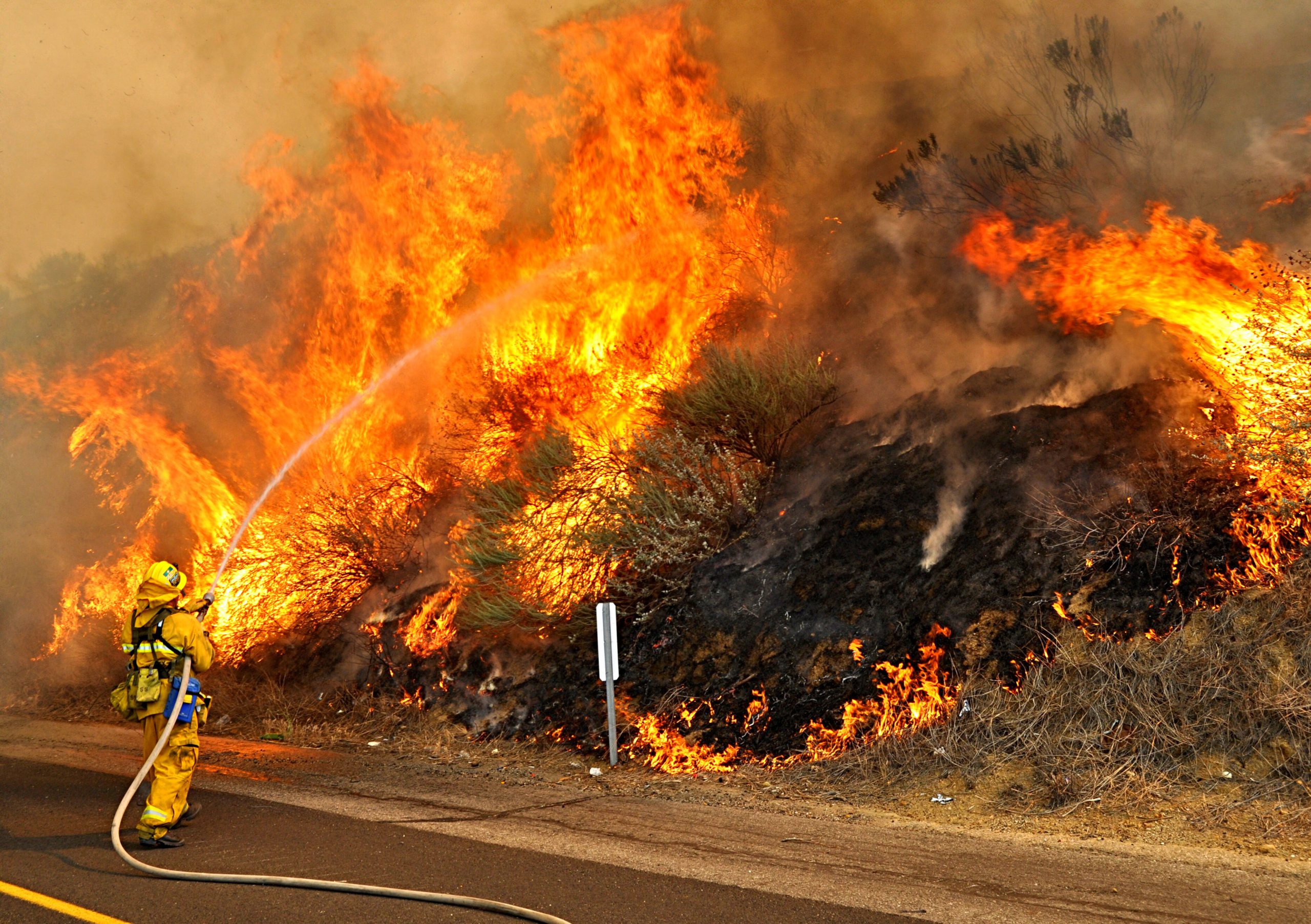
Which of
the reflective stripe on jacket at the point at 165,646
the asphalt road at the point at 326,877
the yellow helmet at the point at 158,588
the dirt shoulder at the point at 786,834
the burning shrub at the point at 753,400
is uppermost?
the burning shrub at the point at 753,400

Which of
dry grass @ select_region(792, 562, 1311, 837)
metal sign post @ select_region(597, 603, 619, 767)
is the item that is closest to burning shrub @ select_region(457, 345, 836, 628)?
metal sign post @ select_region(597, 603, 619, 767)

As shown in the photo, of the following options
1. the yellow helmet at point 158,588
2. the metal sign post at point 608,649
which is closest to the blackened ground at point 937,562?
the metal sign post at point 608,649

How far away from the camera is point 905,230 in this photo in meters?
14.4

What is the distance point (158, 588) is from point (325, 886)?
2.70 meters

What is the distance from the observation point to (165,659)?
22.7 feet

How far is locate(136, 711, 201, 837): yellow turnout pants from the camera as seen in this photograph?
645cm

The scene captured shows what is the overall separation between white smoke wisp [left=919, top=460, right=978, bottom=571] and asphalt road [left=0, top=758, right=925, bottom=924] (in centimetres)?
485

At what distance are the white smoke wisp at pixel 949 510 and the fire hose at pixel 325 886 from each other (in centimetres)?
561

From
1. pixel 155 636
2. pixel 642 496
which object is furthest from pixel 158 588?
pixel 642 496

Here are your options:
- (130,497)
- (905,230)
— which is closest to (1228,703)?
(905,230)

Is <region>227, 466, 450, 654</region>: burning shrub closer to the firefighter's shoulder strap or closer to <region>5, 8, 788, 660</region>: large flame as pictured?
<region>5, 8, 788, 660</region>: large flame

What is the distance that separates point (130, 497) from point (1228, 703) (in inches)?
736

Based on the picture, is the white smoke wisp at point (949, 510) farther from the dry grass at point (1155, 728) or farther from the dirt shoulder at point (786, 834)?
the dirt shoulder at point (786, 834)

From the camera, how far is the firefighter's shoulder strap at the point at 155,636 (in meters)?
6.93
